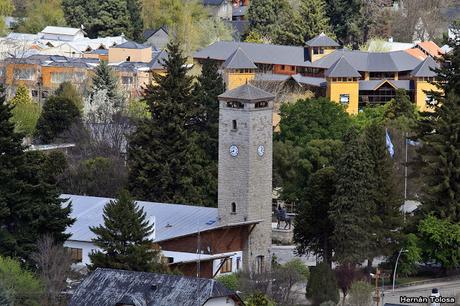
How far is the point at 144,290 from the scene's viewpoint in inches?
2032

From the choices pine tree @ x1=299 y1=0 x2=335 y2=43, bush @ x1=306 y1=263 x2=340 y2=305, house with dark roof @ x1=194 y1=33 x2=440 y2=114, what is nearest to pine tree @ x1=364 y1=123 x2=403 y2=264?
bush @ x1=306 y1=263 x2=340 y2=305

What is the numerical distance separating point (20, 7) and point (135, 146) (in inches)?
3064

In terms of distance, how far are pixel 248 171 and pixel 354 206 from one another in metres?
3.62

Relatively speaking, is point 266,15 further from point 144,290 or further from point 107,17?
point 144,290

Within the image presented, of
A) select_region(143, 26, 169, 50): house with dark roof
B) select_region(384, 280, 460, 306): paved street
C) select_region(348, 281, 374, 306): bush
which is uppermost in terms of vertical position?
select_region(143, 26, 169, 50): house with dark roof

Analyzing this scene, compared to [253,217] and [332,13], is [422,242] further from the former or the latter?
[332,13]

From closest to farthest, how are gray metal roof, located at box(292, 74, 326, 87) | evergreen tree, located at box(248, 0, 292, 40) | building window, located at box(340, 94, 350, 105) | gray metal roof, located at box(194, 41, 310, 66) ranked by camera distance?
building window, located at box(340, 94, 350, 105)
gray metal roof, located at box(292, 74, 326, 87)
gray metal roof, located at box(194, 41, 310, 66)
evergreen tree, located at box(248, 0, 292, 40)

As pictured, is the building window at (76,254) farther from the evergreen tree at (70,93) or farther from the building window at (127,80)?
the building window at (127,80)

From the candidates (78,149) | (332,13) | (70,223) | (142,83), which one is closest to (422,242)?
(70,223)

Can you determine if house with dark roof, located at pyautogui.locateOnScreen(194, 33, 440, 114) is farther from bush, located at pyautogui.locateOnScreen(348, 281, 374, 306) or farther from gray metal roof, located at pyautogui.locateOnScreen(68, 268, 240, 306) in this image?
gray metal roof, located at pyautogui.locateOnScreen(68, 268, 240, 306)

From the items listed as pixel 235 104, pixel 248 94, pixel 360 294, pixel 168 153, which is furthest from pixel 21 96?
pixel 360 294

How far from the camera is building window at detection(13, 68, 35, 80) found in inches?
4331

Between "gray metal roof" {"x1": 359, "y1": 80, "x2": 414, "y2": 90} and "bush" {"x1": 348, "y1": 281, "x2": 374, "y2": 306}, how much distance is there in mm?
43762

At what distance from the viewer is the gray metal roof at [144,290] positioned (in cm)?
5109
